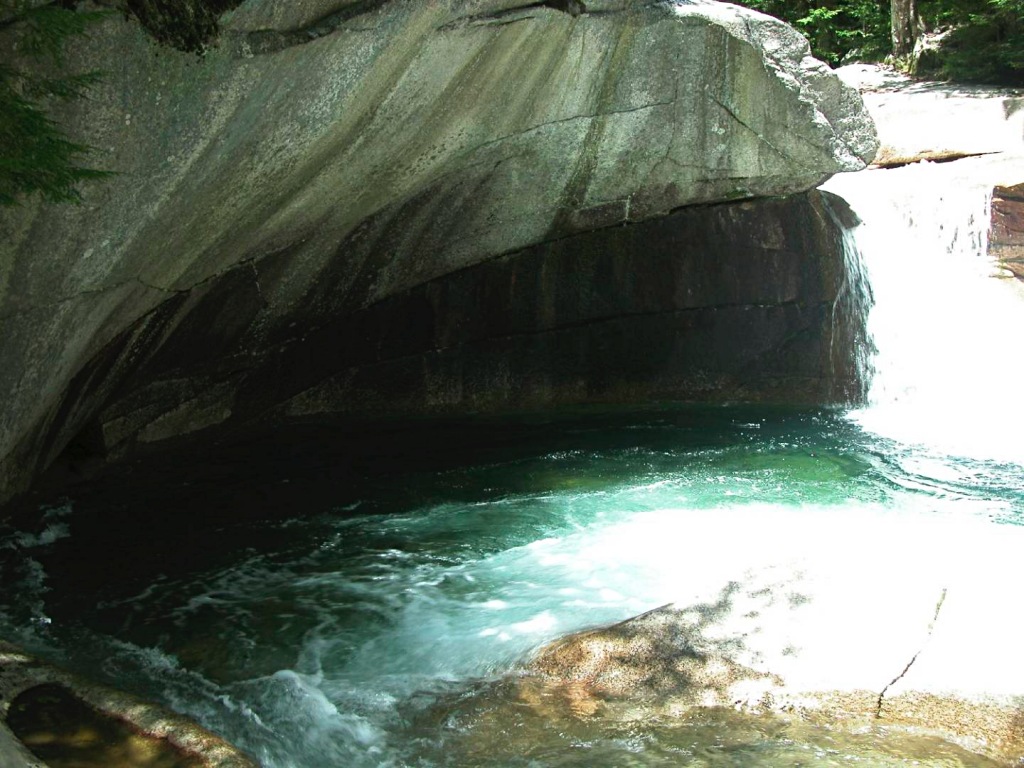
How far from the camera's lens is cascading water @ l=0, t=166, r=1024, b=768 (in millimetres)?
3777

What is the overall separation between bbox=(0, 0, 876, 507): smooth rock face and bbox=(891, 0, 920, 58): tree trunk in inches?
394

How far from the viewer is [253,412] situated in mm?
8547

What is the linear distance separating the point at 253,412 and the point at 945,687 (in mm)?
6101

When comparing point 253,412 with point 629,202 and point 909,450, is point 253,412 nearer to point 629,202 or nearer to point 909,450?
point 629,202

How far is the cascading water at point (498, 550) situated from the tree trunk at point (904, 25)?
907cm

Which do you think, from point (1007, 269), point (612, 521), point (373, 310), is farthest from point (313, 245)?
point (1007, 269)

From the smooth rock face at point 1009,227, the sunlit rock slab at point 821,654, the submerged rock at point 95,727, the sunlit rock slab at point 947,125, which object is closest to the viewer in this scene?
the submerged rock at point 95,727

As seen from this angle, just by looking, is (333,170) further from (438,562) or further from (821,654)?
(821,654)

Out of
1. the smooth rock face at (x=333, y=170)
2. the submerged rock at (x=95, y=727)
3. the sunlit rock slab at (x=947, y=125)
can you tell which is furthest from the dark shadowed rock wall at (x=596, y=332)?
the submerged rock at (x=95, y=727)

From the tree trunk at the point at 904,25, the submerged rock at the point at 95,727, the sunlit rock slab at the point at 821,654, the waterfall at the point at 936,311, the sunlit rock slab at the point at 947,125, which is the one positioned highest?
the tree trunk at the point at 904,25

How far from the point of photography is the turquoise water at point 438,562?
372cm

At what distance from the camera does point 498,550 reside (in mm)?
5742

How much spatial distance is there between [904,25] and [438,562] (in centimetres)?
1487

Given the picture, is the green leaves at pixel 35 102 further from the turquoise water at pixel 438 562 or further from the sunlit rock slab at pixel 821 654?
the sunlit rock slab at pixel 821 654
